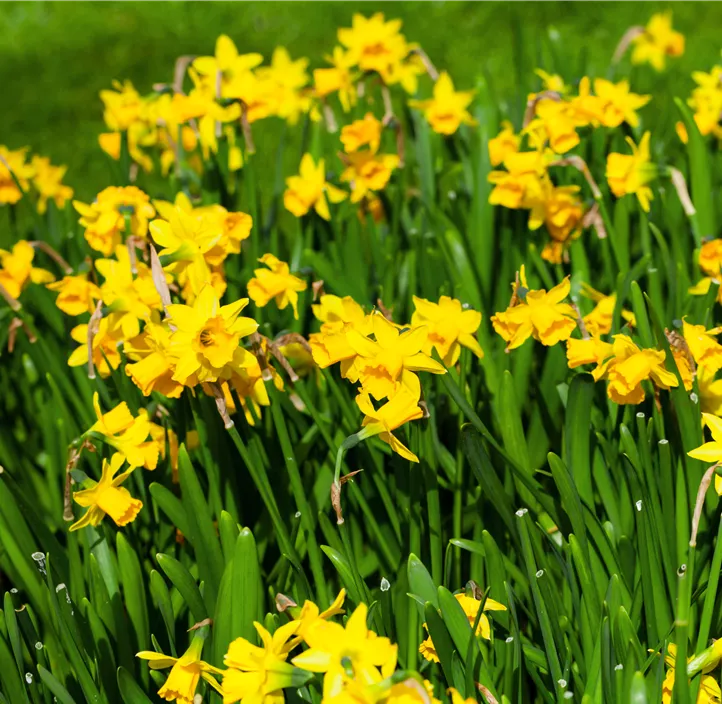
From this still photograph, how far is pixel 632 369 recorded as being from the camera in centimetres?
154

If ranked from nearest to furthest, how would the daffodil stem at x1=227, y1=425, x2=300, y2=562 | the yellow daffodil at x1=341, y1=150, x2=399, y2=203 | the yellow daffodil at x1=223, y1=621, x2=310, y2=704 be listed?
the yellow daffodil at x1=223, y1=621, x2=310, y2=704
the daffodil stem at x1=227, y1=425, x2=300, y2=562
the yellow daffodil at x1=341, y1=150, x2=399, y2=203

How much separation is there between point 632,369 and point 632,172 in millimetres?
869

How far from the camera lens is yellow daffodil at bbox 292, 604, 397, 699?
1108 millimetres

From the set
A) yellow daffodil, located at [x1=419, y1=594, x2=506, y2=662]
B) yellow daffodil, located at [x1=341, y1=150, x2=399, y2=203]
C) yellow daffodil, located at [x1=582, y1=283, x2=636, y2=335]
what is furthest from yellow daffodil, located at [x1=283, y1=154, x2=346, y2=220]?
yellow daffodil, located at [x1=419, y1=594, x2=506, y2=662]

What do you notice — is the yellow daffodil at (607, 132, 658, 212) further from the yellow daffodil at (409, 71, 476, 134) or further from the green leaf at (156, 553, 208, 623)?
the green leaf at (156, 553, 208, 623)

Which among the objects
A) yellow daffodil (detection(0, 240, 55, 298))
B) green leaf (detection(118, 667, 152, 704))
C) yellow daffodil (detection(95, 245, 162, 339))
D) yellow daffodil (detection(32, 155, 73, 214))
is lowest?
green leaf (detection(118, 667, 152, 704))

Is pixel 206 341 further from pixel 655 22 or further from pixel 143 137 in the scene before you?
pixel 655 22

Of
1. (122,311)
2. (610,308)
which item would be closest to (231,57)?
(122,311)

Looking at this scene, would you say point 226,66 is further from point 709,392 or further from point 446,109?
point 709,392

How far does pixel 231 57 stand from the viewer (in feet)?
8.74

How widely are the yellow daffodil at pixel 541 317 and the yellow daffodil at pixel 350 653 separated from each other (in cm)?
72

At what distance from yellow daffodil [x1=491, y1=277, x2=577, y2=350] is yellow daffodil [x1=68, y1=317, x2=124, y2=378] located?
0.74 m

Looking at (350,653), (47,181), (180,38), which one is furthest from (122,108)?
(180,38)

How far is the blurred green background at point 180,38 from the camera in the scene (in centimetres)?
506
